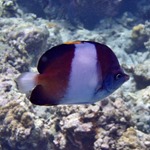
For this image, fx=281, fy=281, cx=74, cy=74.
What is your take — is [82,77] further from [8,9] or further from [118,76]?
[8,9]

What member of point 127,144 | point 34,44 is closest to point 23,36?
point 34,44

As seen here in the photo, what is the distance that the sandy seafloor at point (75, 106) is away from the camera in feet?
13.7

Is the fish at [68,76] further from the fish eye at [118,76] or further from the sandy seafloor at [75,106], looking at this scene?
the sandy seafloor at [75,106]

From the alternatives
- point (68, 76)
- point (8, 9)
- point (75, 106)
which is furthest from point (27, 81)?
point (8, 9)

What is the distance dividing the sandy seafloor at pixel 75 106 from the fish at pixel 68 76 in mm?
2368

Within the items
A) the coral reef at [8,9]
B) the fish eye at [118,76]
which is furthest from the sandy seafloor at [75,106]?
the fish eye at [118,76]

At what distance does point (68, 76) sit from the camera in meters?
1.74

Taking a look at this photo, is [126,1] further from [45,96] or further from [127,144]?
[45,96]

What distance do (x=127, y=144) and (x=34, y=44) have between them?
4.26 m

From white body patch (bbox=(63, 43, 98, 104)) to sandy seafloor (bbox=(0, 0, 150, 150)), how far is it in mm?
2366

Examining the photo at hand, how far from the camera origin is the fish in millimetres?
1744

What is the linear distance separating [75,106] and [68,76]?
2.74 m

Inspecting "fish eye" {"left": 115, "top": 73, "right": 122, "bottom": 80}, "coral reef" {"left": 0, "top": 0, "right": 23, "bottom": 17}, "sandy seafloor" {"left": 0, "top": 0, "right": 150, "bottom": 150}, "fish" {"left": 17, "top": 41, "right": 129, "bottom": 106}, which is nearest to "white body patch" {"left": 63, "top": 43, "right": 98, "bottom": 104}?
"fish" {"left": 17, "top": 41, "right": 129, "bottom": 106}

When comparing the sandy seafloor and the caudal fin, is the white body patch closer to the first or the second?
the caudal fin
